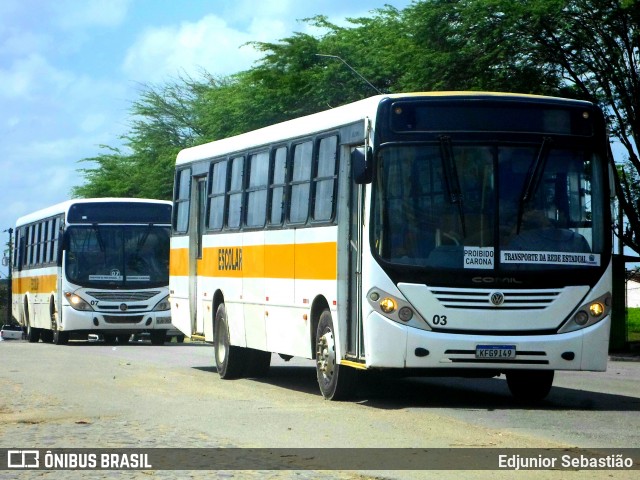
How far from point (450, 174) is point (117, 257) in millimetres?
20022

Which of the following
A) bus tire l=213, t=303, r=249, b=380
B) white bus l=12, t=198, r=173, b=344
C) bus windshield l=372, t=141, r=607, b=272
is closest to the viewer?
bus windshield l=372, t=141, r=607, b=272

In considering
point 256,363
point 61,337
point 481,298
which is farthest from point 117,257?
point 481,298

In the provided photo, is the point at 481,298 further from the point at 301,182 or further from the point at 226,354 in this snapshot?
the point at 226,354

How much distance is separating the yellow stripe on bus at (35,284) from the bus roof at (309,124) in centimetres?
1389

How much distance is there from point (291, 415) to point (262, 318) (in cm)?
453

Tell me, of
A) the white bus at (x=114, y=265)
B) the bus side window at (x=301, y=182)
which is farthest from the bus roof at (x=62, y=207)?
the bus side window at (x=301, y=182)

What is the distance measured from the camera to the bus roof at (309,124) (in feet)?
51.1

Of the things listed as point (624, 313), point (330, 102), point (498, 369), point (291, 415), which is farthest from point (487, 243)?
point (330, 102)

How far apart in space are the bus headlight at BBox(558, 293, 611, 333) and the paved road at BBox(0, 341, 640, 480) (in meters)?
0.84

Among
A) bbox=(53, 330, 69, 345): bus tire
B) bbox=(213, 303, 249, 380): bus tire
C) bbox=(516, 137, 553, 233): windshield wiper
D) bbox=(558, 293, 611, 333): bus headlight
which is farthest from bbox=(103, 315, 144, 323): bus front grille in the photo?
bbox=(558, 293, 611, 333): bus headlight

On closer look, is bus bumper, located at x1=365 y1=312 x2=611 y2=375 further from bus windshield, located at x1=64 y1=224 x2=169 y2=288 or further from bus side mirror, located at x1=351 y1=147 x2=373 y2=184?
bus windshield, located at x1=64 y1=224 x2=169 y2=288

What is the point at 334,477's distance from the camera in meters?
9.88

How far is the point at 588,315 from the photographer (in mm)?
15289

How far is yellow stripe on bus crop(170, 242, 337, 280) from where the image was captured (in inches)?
648
